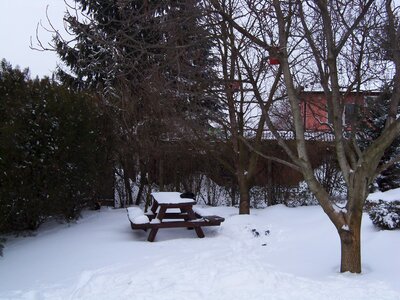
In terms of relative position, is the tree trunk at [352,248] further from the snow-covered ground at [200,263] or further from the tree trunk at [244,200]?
the tree trunk at [244,200]

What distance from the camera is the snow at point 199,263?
5215 millimetres

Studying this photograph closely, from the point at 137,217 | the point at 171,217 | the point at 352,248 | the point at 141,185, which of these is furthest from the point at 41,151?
the point at 352,248

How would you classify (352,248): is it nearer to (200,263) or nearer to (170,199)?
(200,263)

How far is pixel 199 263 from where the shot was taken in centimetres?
642

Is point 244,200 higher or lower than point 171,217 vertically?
higher

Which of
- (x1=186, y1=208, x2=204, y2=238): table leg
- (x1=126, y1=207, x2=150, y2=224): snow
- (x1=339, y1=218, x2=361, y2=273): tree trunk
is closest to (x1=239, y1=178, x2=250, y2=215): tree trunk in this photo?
(x1=186, y1=208, x2=204, y2=238): table leg

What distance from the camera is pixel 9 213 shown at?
24.5ft

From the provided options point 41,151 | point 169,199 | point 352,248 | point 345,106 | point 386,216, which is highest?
point 345,106

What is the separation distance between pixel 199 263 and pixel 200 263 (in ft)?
0.05

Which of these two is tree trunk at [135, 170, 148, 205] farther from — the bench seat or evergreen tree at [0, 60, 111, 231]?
the bench seat

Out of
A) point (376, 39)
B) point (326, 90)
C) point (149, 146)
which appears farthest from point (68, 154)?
point (376, 39)

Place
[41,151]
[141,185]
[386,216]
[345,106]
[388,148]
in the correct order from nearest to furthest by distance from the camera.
A: [386,216] → [41,151] → [345,106] → [141,185] → [388,148]

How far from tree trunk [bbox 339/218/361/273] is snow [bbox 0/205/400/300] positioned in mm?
147

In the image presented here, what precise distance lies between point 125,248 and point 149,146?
403 cm
